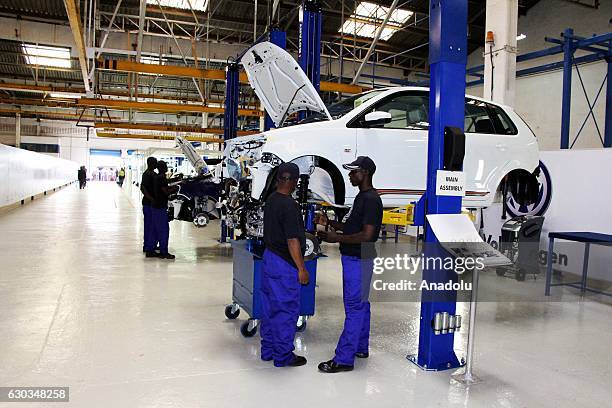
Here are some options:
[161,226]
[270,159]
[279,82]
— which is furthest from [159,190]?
[270,159]

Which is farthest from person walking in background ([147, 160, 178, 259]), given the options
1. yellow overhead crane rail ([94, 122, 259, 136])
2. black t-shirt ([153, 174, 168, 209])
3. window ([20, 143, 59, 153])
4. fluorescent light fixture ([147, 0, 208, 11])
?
window ([20, 143, 59, 153])

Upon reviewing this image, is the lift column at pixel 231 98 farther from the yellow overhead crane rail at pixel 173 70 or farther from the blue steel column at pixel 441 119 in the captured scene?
the blue steel column at pixel 441 119

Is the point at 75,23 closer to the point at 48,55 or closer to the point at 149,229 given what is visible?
the point at 149,229

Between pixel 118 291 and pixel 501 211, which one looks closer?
pixel 118 291

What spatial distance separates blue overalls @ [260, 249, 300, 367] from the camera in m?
3.25

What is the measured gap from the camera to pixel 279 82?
17.7 ft

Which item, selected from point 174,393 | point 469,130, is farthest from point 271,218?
point 469,130

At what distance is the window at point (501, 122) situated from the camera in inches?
223

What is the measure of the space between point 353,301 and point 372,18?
12017 millimetres

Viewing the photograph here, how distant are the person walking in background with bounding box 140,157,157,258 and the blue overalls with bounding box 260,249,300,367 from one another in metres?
4.22

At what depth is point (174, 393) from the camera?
290 cm

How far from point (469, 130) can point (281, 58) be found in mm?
2378

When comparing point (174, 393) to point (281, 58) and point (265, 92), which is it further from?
point (265, 92)

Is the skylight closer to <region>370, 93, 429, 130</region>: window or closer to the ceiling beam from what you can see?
the ceiling beam
